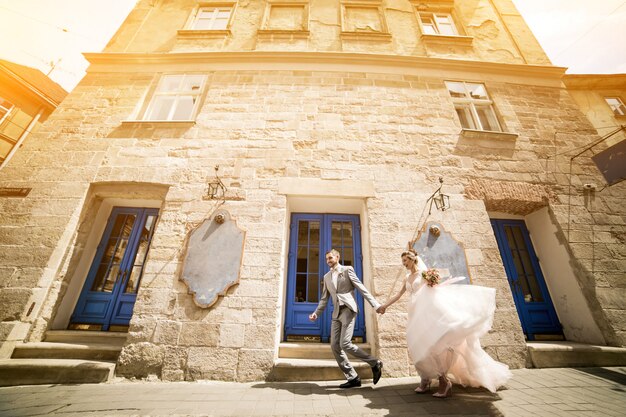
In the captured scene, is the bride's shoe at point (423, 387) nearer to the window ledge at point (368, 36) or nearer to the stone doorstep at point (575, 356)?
the stone doorstep at point (575, 356)

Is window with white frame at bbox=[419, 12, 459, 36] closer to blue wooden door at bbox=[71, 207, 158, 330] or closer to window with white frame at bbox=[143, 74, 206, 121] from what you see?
window with white frame at bbox=[143, 74, 206, 121]

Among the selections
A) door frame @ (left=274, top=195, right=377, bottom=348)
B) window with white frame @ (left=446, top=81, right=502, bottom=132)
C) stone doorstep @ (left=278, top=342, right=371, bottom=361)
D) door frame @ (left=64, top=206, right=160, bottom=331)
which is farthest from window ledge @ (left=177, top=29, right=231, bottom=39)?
stone doorstep @ (left=278, top=342, right=371, bottom=361)

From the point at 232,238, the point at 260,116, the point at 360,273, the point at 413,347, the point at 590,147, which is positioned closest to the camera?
the point at 413,347

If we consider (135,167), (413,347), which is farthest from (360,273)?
(135,167)

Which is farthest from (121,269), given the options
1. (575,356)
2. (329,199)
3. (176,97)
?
(575,356)

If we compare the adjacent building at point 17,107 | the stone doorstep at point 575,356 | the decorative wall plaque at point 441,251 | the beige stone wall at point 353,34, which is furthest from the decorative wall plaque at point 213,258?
the adjacent building at point 17,107

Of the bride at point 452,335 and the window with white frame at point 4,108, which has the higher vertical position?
the window with white frame at point 4,108

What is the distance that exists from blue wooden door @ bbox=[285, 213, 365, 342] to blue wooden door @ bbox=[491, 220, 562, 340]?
3.19m

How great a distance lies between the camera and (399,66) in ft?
20.1

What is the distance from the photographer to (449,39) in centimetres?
673

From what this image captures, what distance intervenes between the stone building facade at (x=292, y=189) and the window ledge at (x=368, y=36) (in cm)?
6

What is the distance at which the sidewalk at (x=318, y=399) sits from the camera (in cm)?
242

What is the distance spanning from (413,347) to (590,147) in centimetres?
598

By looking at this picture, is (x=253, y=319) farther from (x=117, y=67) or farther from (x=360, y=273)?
(x=117, y=67)
